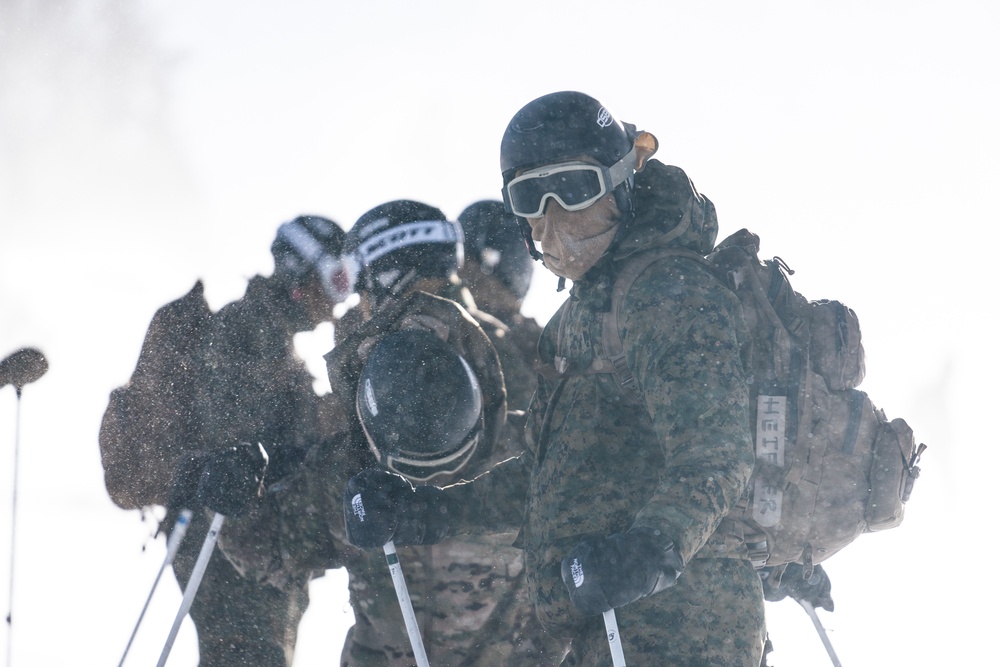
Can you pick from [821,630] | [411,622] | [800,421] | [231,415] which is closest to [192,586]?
[231,415]

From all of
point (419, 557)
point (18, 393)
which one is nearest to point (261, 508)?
point (419, 557)

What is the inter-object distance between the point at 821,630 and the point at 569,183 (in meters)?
3.37

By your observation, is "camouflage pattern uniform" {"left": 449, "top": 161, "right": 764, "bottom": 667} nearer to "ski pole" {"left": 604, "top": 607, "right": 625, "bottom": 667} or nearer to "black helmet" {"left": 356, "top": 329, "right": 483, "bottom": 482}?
"ski pole" {"left": 604, "top": 607, "right": 625, "bottom": 667}

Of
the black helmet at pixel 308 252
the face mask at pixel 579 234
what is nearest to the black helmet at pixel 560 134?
the face mask at pixel 579 234

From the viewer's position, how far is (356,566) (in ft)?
19.0

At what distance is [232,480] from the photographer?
5.66 meters

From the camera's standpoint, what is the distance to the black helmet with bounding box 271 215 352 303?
21.8 ft

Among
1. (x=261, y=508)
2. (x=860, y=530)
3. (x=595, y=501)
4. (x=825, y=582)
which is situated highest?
(x=825, y=582)

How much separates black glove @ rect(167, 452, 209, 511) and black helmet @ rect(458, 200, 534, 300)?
1932mm

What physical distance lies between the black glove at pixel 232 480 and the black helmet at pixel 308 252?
116cm

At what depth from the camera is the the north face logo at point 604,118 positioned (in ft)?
12.9

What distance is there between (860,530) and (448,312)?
193cm

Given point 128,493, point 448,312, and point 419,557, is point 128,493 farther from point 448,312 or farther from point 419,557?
point 448,312

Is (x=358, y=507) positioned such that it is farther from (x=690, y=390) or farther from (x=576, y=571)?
(x=690, y=390)
